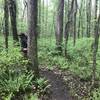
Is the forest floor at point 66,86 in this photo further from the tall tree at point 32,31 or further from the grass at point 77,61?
the tall tree at point 32,31

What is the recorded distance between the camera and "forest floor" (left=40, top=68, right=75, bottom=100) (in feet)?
28.6

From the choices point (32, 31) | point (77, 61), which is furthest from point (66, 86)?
point (77, 61)

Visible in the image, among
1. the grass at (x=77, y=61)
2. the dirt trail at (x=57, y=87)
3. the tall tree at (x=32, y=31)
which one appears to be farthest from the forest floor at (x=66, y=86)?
the tall tree at (x=32, y=31)

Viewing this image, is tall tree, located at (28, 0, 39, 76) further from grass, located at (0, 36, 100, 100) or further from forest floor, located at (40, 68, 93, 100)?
grass, located at (0, 36, 100, 100)

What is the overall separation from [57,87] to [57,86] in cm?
11

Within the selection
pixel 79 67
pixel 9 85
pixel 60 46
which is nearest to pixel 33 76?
pixel 9 85

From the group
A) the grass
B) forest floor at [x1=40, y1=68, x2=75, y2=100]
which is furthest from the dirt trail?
the grass

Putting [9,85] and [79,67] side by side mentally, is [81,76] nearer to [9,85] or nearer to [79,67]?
[79,67]

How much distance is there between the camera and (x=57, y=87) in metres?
9.62

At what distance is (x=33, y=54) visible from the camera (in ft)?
29.9

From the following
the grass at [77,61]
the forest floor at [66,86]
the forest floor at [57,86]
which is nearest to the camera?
the forest floor at [57,86]

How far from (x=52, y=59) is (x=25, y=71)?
5502 millimetres

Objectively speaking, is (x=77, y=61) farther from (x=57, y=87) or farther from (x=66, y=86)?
(x=57, y=87)

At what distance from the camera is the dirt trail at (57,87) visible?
28.7ft
